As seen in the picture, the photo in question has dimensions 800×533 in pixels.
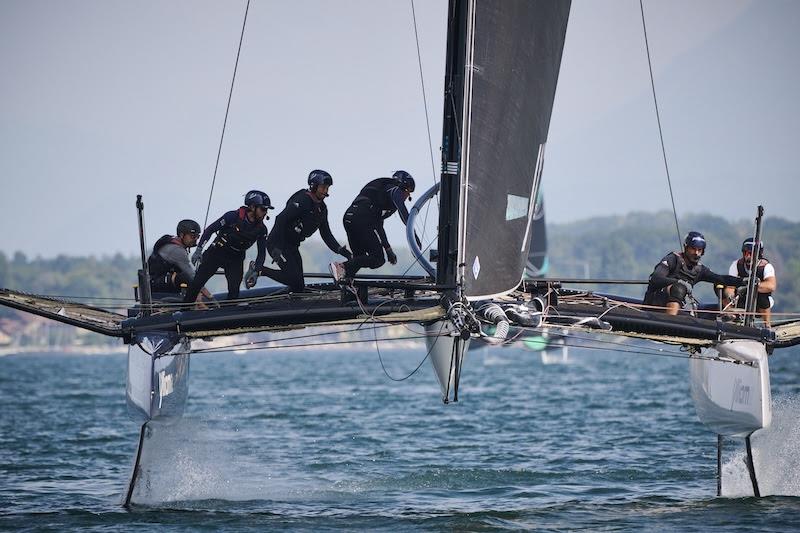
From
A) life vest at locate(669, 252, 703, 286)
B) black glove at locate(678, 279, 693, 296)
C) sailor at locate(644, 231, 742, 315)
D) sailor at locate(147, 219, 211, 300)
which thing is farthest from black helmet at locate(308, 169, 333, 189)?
black glove at locate(678, 279, 693, 296)

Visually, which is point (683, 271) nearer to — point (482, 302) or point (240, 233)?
point (482, 302)

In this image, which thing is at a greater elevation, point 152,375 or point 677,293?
point 677,293

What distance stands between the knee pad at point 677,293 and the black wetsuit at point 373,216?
2.57m

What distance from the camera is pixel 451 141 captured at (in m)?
10.8

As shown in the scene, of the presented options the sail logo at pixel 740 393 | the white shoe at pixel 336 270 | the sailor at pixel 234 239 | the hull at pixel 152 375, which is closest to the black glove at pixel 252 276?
the sailor at pixel 234 239

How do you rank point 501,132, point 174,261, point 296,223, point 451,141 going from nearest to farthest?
1. point 451,141
2. point 501,132
3. point 296,223
4. point 174,261

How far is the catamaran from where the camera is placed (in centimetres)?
1069

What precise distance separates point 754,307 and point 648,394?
2001 cm

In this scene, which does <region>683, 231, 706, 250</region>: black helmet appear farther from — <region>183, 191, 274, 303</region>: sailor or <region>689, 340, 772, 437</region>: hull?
<region>183, 191, 274, 303</region>: sailor

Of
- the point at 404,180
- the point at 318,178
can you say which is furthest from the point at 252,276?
the point at 404,180

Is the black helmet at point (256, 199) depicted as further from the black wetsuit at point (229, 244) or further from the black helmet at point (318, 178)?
the black helmet at point (318, 178)

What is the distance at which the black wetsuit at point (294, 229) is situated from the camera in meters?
12.2

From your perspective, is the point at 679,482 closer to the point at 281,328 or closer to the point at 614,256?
the point at 281,328

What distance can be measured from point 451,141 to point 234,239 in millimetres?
2568
